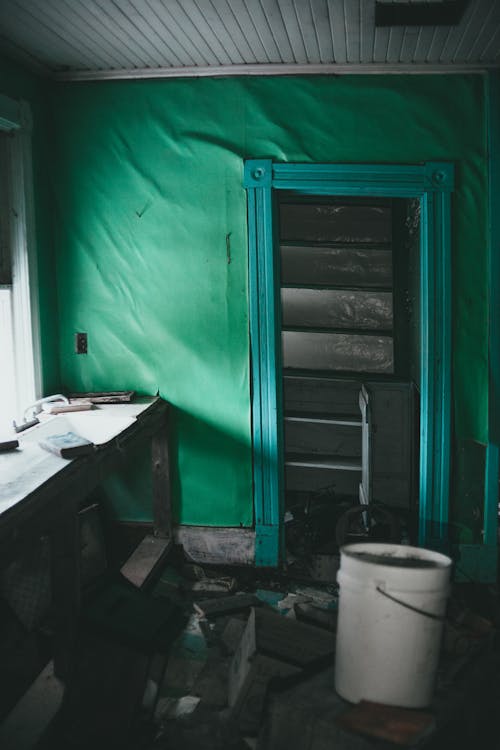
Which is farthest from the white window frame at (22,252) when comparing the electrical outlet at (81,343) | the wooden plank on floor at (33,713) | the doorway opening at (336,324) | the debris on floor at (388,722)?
the debris on floor at (388,722)

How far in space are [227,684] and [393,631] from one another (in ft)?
3.38

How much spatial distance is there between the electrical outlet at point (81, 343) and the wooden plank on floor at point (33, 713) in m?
1.99

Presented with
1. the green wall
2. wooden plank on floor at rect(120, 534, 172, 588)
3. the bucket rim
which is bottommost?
wooden plank on floor at rect(120, 534, 172, 588)

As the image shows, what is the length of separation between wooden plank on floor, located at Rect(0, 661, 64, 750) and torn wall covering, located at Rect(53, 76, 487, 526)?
1661 mm

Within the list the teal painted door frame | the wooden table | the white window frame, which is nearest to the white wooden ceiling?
the white window frame

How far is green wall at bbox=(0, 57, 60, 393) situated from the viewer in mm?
3746

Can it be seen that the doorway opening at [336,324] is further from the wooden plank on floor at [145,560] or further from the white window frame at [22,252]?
the white window frame at [22,252]

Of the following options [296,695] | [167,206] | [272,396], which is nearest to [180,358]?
[272,396]

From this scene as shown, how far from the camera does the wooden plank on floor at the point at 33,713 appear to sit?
7.42 feet

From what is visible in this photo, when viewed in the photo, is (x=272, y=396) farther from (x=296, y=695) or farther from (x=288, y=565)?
(x=296, y=695)

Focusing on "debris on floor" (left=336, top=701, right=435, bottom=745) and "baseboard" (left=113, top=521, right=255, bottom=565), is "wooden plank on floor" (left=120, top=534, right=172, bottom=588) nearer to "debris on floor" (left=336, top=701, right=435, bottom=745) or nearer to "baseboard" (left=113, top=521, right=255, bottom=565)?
"baseboard" (left=113, top=521, right=255, bottom=565)

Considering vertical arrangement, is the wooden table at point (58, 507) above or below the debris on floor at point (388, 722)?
above

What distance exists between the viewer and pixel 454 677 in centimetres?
262

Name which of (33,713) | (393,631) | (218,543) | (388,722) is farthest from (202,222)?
(388,722)
